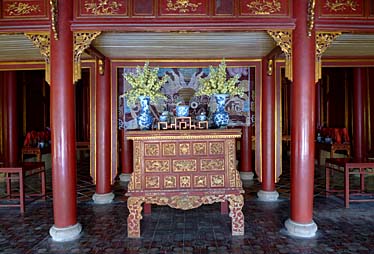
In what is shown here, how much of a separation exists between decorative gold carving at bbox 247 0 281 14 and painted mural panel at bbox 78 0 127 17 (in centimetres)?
157

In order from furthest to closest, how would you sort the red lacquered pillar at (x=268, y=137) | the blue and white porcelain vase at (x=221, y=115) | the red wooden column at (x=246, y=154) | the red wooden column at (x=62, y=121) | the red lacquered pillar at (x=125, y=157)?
1. the red wooden column at (x=246, y=154)
2. the red lacquered pillar at (x=125, y=157)
3. the red lacquered pillar at (x=268, y=137)
4. the blue and white porcelain vase at (x=221, y=115)
5. the red wooden column at (x=62, y=121)

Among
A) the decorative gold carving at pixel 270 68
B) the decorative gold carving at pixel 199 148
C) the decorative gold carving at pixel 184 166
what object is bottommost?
the decorative gold carving at pixel 184 166

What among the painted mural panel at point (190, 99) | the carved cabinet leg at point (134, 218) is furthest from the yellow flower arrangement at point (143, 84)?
the painted mural panel at point (190, 99)

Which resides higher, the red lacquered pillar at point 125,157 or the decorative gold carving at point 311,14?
the decorative gold carving at point 311,14

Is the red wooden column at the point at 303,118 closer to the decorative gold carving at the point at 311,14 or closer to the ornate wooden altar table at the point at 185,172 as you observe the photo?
the decorative gold carving at the point at 311,14

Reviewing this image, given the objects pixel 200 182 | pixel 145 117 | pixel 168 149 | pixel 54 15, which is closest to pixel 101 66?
pixel 54 15

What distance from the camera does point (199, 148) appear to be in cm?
408

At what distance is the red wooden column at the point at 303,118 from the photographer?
4.05 metres

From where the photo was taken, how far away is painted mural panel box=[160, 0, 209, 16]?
405 centimetres

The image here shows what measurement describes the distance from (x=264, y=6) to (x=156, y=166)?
2.39 metres

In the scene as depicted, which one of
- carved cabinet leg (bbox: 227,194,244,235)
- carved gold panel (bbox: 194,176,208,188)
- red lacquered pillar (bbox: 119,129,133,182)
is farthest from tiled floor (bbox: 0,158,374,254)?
red lacquered pillar (bbox: 119,129,133,182)

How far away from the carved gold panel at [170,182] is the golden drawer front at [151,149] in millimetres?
327

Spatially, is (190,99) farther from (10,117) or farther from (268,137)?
(10,117)

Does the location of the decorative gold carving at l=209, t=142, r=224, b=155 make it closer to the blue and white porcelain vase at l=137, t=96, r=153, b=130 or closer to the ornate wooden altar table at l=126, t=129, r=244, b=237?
the ornate wooden altar table at l=126, t=129, r=244, b=237
